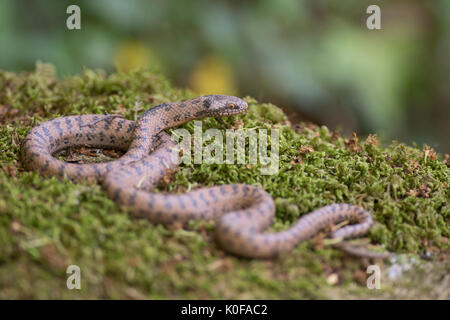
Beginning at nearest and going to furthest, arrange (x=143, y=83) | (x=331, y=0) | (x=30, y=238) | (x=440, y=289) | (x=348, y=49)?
(x=30, y=238) → (x=440, y=289) → (x=143, y=83) → (x=348, y=49) → (x=331, y=0)

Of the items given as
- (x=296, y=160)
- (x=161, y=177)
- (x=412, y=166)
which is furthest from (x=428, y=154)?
(x=161, y=177)

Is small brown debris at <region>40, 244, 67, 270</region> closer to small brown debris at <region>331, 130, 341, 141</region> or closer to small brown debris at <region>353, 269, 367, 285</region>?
small brown debris at <region>353, 269, 367, 285</region>

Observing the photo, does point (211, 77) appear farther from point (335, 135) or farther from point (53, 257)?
point (53, 257)

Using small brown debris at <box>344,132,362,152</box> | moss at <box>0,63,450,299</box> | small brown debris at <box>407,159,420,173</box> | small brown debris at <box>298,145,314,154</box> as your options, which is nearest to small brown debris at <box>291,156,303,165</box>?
moss at <box>0,63,450,299</box>

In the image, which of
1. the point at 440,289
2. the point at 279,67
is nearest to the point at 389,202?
the point at 440,289

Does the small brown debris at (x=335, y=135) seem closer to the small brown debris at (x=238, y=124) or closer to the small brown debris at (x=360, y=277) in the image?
the small brown debris at (x=238, y=124)

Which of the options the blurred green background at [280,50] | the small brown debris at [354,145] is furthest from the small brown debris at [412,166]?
the blurred green background at [280,50]

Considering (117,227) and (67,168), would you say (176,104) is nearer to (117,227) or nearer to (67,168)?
(67,168)
